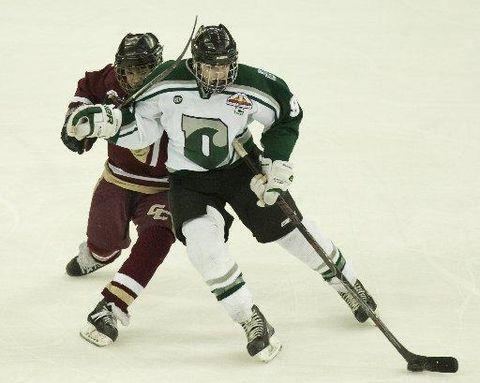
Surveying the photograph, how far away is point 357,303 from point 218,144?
0.79 m

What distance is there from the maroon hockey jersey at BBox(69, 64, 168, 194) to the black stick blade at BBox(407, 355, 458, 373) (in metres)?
1.21

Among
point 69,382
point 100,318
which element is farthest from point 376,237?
point 69,382

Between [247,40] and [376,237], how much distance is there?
2495mm

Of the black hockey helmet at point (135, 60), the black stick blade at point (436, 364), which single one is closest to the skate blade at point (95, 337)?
the black hockey helmet at point (135, 60)

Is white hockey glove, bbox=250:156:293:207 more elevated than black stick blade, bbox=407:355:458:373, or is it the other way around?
white hockey glove, bbox=250:156:293:207

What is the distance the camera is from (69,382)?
3684 millimetres

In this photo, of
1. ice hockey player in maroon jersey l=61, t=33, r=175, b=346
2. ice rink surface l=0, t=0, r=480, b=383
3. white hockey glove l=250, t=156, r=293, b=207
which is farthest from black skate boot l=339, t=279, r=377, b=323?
ice hockey player in maroon jersey l=61, t=33, r=175, b=346

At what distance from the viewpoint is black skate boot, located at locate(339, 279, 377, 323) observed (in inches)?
163

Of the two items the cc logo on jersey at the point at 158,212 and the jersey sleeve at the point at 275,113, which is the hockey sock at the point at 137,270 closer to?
the cc logo on jersey at the point at 158,212

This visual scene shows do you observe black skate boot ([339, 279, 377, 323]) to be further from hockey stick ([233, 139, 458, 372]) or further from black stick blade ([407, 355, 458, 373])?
black stick blade ([407, 355, 458, 373])

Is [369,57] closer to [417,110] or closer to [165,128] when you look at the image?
[417,110]

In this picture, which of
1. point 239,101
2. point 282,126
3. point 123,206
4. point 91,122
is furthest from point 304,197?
point 91,122

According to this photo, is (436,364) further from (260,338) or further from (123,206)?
(123,206)

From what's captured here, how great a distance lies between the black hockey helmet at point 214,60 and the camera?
377cm
